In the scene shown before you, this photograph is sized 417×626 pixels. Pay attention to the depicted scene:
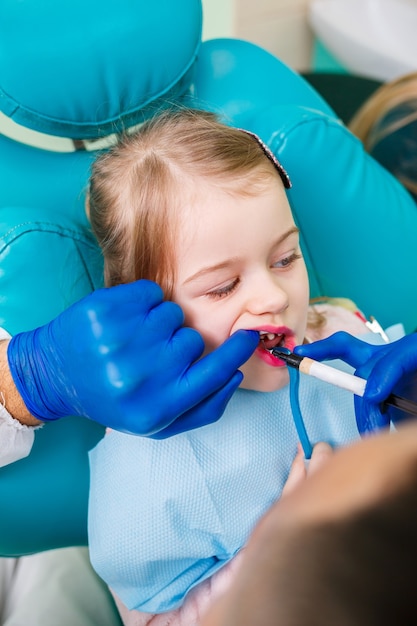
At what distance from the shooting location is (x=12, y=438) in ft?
3.47

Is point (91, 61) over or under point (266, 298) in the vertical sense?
over

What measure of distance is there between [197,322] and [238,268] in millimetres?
113

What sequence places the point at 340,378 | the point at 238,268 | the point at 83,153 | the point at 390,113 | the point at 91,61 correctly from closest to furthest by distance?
the point at 340,378
the point at 238,268
the point at 91,61
the point at 83,153
the point at 390,113

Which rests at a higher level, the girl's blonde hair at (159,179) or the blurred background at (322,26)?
the girl's blonde hair at (159,179)

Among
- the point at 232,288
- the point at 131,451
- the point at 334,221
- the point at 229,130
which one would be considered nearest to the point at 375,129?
the point at 334,221

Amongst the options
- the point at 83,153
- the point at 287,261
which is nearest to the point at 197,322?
the point at 287,261

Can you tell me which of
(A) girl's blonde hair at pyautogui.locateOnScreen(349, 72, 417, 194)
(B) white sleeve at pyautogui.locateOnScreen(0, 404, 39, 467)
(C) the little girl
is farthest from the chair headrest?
(A) girl's blonde hair at pyautogui.locateOnScreen(349, 72, 417, 194)

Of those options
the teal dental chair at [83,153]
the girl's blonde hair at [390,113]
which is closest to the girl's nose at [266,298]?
the teal dental chair at [83,153]

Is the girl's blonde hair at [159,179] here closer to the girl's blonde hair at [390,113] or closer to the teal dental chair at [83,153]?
the teal dental chair at [83,153]

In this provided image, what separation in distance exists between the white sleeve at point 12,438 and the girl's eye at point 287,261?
1.62ft

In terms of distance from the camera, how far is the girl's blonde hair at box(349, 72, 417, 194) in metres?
2.13

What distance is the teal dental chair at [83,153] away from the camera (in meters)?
1.16

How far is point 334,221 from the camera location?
56.5 inches

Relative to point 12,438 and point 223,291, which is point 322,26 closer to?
point 223,291
